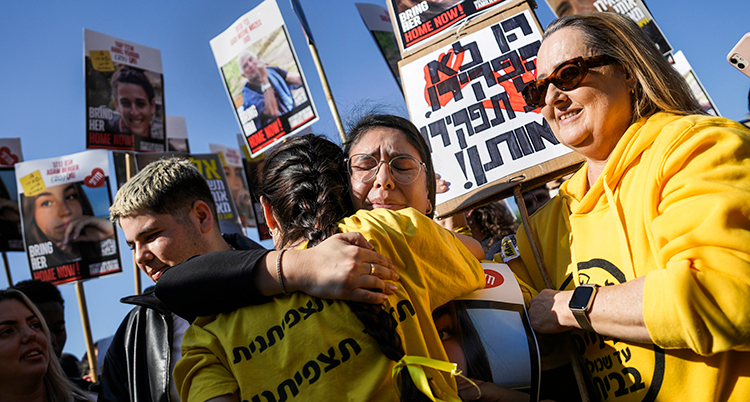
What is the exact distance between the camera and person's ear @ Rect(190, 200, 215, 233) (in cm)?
280

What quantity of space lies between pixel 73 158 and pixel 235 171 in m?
2.65

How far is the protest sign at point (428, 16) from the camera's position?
276cm

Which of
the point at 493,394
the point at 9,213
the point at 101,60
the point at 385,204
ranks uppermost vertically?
the point at 101,60

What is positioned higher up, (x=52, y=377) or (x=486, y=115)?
(x=486, y=115)

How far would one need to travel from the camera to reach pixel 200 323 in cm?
150

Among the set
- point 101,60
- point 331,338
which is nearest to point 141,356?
point 331,338

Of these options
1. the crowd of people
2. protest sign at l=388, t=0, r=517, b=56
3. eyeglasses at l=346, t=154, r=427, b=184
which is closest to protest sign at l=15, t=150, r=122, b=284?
the crowd of people

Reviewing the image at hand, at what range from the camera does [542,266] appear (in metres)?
1.95

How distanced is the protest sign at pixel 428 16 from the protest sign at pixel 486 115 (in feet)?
0.45

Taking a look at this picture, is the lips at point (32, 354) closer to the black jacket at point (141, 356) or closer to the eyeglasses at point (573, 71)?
the black jacket at point (141, 356)

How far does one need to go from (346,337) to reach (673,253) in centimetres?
91

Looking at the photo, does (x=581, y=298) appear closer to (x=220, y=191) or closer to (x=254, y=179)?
(x=220, y=191)

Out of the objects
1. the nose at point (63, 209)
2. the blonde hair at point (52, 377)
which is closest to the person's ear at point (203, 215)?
the blonde hair at point (52, 377)

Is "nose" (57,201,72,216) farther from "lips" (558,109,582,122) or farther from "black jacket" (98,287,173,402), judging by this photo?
"lips" (558,109,582,122)
